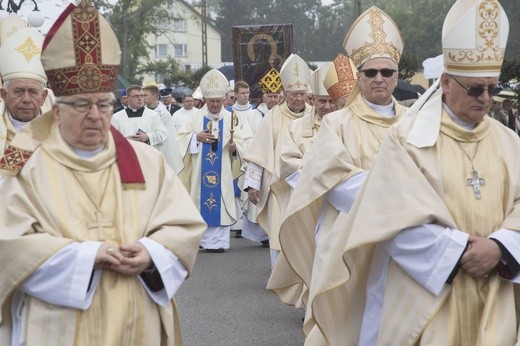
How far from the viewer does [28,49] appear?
Result: 24.6 ft

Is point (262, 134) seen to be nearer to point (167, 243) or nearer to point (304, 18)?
point (167, 243)

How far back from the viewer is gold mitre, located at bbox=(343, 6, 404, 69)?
7.59 metres

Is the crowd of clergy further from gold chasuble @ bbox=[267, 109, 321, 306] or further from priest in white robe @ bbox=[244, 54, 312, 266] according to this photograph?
priest in white robe @ bbox=[244, 54, 312, 266]

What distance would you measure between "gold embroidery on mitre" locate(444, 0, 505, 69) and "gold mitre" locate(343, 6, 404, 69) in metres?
1.98

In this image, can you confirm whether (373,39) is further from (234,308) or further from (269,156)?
(269,156)

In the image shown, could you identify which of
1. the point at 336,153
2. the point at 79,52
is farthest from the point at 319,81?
the point at 79,52

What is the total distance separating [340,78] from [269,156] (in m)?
2.89

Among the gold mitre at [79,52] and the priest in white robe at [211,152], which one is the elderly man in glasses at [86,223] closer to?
the gold mitre at [79,52]

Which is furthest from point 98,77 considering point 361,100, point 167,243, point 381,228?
point 361,100

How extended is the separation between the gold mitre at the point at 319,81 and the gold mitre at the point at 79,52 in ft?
14.9

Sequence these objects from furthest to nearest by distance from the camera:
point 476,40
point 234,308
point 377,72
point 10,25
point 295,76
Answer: point 295,76
point 234,308
point 10,25
point 377,72
point 476,40

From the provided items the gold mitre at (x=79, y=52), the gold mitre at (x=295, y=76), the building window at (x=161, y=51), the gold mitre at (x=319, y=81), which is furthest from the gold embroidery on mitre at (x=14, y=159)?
the building window at (x=161, y=51)

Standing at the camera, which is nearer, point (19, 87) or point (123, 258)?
point (123, 258)

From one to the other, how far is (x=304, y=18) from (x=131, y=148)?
300ft
